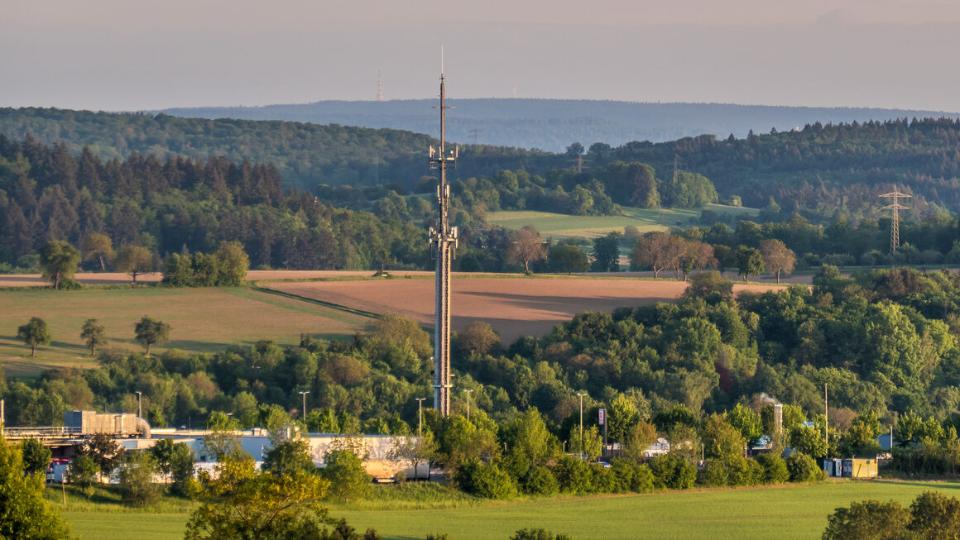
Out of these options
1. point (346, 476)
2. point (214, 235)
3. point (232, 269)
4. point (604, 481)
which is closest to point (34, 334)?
point (232, 269)

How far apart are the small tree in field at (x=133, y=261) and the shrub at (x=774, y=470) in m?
69.3

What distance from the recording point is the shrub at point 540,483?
258 ft

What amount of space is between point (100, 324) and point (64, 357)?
9034 mm

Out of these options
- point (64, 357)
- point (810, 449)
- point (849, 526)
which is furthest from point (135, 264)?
point (849, 526)

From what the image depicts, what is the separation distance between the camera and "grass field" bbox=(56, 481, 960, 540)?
68500 mm

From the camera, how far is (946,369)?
395 feet

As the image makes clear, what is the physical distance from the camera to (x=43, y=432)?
80750 mm

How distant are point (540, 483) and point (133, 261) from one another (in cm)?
7551

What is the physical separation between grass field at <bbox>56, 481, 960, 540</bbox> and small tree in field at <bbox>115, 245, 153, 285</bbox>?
242 feet

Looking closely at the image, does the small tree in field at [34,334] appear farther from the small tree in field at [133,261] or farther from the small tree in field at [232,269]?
the small tree in field at [133,261]

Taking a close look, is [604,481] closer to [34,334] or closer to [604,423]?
[604,423]

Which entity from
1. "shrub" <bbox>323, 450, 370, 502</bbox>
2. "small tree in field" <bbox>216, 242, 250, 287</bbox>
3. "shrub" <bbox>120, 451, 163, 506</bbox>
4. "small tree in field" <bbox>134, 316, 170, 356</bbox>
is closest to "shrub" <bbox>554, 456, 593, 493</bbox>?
"shrub" <bbox>323, 450, 370, 502</bbox>

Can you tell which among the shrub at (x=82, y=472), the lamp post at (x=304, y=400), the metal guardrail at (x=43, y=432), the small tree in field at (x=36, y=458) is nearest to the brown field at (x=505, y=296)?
the lamp post at (x=304, y=400)

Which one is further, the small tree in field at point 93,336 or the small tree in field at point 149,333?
the small tree in field at point 149,333
